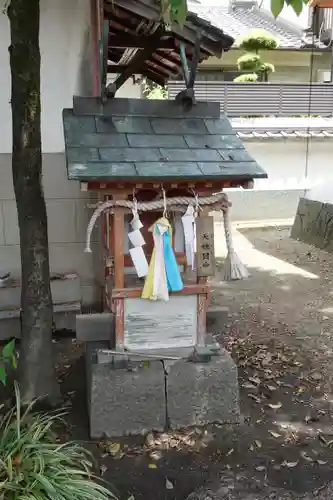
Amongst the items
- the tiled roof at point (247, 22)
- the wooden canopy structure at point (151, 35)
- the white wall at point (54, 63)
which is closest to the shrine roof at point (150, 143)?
the wooden canopy structure at point (151, 35)

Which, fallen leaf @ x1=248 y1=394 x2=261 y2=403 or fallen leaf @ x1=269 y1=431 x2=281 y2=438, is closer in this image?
fallen leaf @ x1=269 y1=431 x2=281 y2=438

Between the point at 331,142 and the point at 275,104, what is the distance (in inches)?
68.4

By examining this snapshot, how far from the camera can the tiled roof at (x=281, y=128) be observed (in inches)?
498

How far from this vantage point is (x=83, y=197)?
5875mm

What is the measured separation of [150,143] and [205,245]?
2.98 ft

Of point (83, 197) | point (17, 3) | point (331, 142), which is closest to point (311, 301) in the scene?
point (83, 197)

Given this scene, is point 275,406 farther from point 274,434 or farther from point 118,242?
point 118,242

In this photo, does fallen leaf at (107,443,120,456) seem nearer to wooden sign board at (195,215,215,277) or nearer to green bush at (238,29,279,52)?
wooden sign board at (195,215,215,277)

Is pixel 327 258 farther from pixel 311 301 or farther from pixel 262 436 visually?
pixel 262 436

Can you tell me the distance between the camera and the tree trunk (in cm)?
373

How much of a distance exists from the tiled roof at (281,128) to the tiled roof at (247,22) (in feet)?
13.6

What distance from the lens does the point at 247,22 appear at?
65.0 ft

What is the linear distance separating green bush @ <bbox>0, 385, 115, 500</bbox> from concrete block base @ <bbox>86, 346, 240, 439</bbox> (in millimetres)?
554

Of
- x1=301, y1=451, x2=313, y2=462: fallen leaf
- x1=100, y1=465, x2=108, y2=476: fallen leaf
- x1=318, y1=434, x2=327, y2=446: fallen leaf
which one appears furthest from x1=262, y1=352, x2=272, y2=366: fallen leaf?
x1=100, y1=465, x2=108, y2=476: fallen leaf
